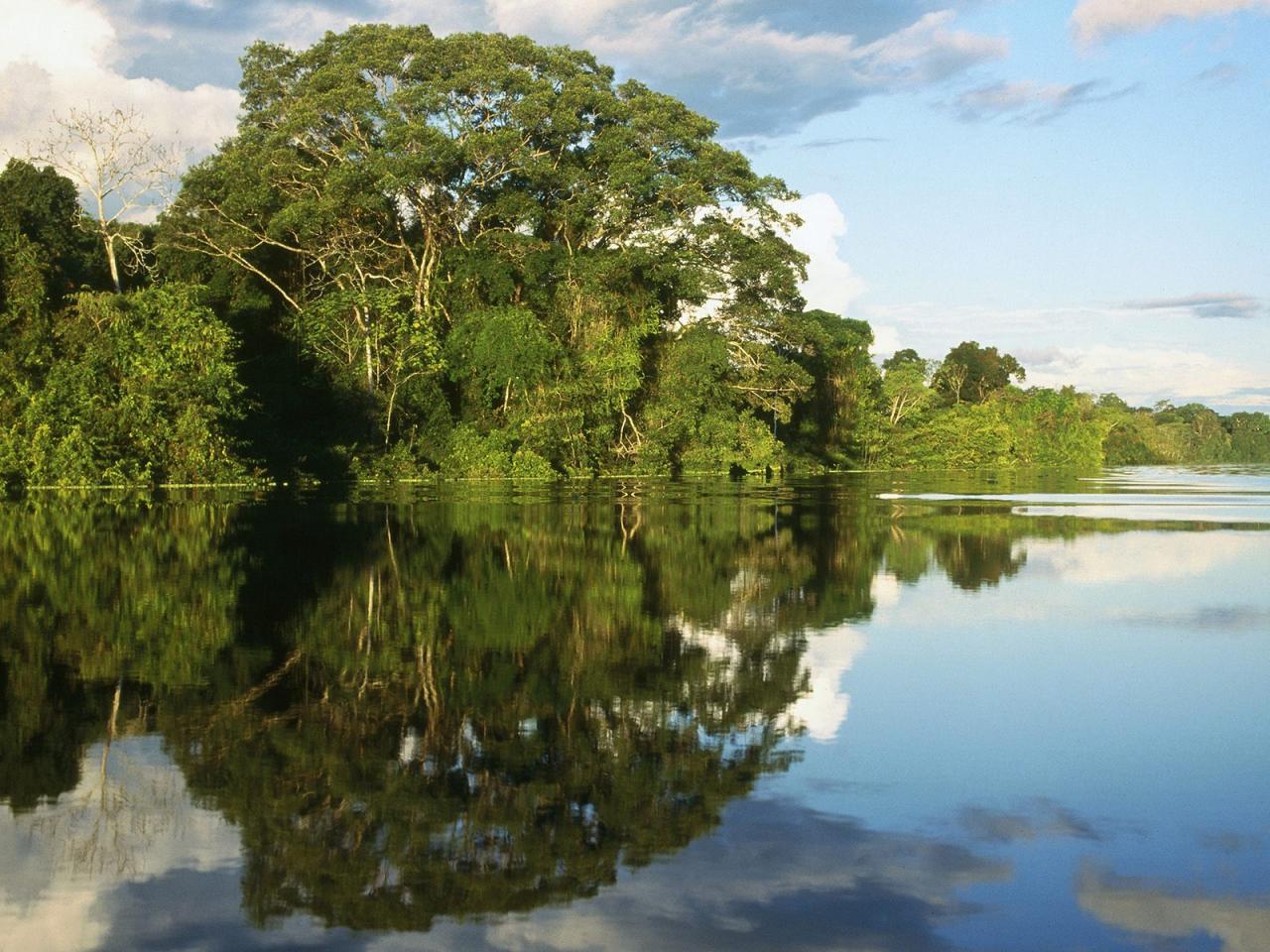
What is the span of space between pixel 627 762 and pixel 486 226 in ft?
152

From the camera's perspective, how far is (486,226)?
166 feet

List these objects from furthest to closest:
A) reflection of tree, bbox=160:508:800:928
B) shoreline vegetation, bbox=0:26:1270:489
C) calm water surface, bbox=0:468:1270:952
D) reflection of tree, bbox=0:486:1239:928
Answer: shoreline vegetation, bbox=0:26:1270:489 < reflection of tree, bbox=0:486:1239:928 < reflection of tree, bbox=160:508:800:928 < calm water surface, bbox=0:468:1270:952

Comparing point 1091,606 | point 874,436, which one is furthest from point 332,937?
point 874,436

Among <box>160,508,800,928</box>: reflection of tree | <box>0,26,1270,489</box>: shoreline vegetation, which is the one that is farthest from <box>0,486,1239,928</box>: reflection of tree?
<box>0,26,1270,489</box>: shoreline vegetation

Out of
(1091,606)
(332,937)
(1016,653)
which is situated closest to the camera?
(332,937)

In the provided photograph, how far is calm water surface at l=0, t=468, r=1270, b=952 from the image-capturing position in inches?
170

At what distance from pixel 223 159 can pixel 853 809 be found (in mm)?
47269

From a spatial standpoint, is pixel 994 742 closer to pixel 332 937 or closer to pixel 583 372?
pixel 332 937

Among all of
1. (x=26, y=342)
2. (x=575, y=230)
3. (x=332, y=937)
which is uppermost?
(x=575, y=230)

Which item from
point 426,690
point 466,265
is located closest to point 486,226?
point 466,265

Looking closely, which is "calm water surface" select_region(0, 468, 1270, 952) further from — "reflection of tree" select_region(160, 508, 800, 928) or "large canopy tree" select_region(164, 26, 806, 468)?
"large canopy tree" select_region(164, 26, 806, 468)

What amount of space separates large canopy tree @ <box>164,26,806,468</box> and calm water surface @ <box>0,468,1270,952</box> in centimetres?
3224

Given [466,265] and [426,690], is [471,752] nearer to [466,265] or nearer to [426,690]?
[426,690]

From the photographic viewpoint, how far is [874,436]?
7388 centimetres
